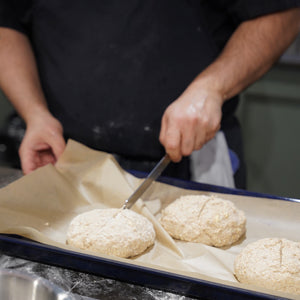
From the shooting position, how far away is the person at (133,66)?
147 centimetres

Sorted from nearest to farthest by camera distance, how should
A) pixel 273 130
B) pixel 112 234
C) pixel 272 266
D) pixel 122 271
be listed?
1. pixel 122 271
2. pixel 272 266
3. pixel 112 234
4. pixel 273 130

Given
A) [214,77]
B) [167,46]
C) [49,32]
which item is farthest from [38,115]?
[214,77]

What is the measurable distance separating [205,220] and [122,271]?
37 cm

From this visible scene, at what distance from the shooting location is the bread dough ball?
1149 millimetres

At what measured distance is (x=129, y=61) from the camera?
1.52 metres

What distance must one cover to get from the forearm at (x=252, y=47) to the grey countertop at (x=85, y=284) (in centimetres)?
77

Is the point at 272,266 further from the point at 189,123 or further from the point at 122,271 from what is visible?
the point at 189,123

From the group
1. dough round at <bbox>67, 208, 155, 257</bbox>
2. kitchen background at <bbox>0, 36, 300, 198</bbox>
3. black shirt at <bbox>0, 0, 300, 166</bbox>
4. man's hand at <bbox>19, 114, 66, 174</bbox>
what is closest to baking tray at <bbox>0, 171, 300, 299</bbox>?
dough round at <bbox>67, 208, 155, 257</bbox>

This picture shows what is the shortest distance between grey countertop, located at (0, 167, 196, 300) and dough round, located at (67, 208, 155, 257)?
0.15 metres

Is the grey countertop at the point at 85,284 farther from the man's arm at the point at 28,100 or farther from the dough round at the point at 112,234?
the man's arm at the point at 28,100

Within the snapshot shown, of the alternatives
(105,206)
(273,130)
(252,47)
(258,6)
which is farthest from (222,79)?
(273,130)

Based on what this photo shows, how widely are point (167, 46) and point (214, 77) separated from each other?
0.75 feet

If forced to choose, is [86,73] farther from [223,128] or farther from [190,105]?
[223,128]

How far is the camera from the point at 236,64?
146cm
